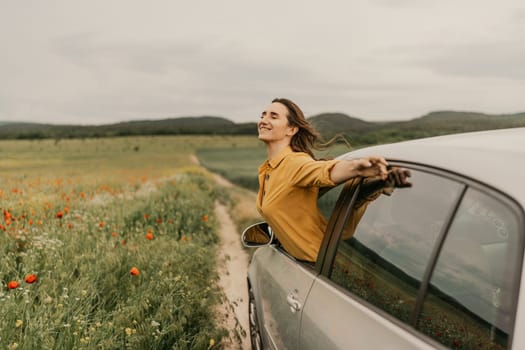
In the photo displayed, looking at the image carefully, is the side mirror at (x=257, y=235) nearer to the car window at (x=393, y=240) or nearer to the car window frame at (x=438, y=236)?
the car window frame at (x=438, y=236)

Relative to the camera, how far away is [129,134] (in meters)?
73.7

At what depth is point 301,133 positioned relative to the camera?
340cm

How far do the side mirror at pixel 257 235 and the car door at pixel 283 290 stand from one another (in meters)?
0.08

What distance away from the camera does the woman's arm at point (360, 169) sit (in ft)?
6.22

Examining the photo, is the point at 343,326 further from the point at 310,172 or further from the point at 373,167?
the point at 310,172

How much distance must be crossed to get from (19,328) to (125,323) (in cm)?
75

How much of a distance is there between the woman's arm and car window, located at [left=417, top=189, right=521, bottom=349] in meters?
0.47

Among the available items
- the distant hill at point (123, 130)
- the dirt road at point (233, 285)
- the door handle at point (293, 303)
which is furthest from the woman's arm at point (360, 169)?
the distant hill at point (123, 130)

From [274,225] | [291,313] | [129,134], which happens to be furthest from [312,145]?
[129,134]

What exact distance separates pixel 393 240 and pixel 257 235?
1.62 metres

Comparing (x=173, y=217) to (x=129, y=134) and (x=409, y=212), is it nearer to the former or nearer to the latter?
(x=409, y=212)

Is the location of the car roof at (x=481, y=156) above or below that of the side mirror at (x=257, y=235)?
above

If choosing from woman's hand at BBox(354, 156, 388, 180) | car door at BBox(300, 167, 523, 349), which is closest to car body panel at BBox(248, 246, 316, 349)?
car door at BBox(300, 167, 523, 349)

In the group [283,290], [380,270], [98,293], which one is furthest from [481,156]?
[98,293]
